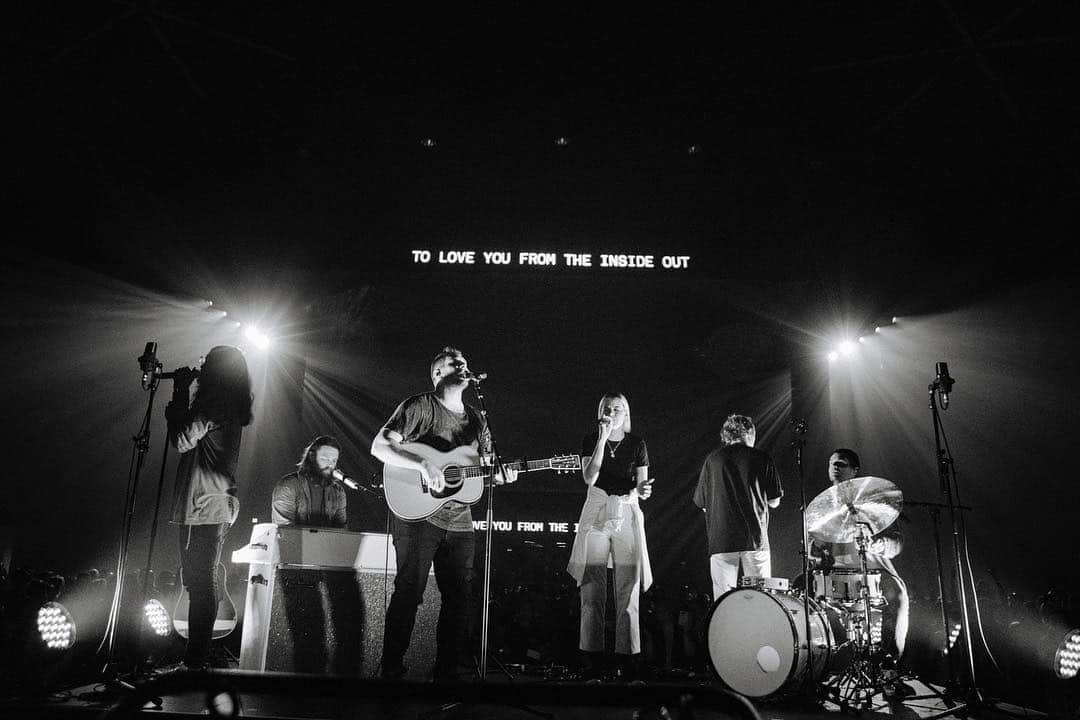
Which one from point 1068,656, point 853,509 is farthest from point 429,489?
point 1068,656

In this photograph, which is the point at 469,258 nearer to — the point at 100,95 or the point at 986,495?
the point at 100,95

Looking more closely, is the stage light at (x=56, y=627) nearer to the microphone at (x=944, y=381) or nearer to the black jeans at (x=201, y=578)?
the black jeans at (x=201, y=578)

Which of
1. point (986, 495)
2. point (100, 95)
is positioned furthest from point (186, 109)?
point (986, 495)

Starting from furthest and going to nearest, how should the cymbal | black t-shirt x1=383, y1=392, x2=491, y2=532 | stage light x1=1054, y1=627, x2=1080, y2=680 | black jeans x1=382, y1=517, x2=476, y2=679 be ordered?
1. the cymbal
2. stage light x1=1054, y1=627, x2=1080, y2=680
3. black t-shirt x1=383, y1=392, x2=491, y2=532
4. black jeans x1=382, y1=517, x2=476, y2=679

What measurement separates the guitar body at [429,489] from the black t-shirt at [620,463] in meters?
1.18

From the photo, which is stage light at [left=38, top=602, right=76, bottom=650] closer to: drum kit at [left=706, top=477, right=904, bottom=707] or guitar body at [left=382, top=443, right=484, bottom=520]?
guitar body at [left=382, top=443, right=484, bottom=520]

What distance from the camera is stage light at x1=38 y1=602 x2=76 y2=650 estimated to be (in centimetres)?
434

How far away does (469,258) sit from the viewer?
9.25 metres

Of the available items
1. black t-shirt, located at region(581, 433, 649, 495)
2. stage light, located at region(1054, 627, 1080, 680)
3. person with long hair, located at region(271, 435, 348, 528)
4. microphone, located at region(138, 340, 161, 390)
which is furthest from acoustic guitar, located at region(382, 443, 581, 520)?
stage light, located at region(1054, 627, 1080, 680)

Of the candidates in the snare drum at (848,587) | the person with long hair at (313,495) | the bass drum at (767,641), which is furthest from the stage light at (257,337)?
the snare drum at (848,587)

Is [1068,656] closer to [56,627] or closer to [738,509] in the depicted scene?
[738,509]

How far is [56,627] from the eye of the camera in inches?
174

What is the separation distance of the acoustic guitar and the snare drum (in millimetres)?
2758

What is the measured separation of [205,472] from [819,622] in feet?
13.9
